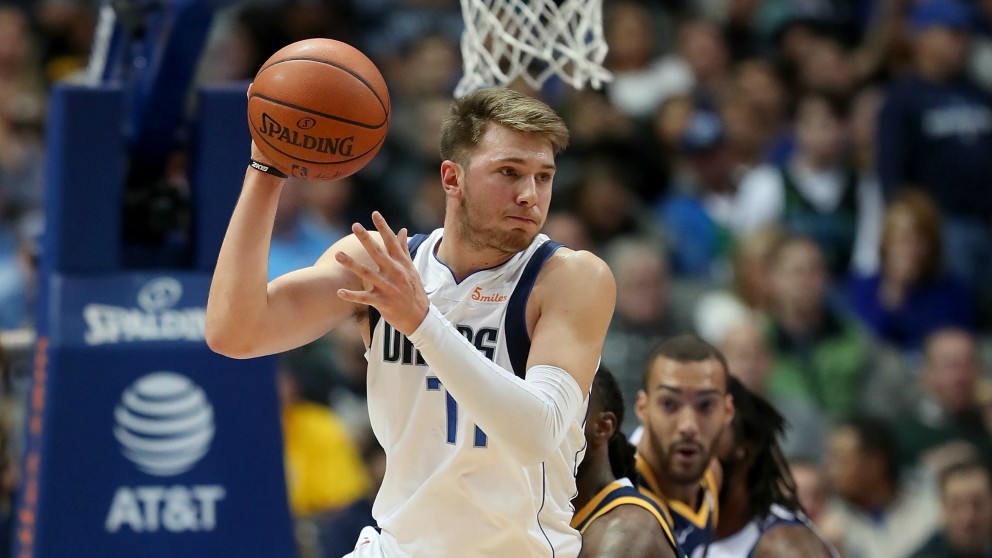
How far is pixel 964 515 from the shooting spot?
838cm

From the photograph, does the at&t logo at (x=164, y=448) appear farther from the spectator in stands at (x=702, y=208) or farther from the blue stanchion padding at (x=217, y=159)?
the spectator in stands at (x=702, y=208)

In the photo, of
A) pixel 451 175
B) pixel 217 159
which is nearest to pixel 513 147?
pixel 451 175

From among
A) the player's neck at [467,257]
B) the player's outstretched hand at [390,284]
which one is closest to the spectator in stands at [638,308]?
the player's neck at [467,257]

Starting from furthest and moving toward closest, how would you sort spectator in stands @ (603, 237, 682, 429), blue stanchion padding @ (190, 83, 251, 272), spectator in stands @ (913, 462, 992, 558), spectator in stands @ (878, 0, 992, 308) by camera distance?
spectator in stands @ (878, 0, 992, 308)
spectator in stands @ (603, 237, 682, 429)
spectator in stands @ (913, 462, 992, 558)
blue stanchion padding @ (190, 83, 251, 272)

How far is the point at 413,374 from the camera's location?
4176 millimetres

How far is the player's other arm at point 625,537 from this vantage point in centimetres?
460

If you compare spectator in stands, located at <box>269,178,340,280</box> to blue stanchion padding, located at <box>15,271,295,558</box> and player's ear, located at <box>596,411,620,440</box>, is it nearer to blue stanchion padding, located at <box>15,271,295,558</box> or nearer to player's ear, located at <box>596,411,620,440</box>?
blue stanchion padding, located at <box>15,271,295,558</box>

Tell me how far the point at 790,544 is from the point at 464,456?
73.7 inches

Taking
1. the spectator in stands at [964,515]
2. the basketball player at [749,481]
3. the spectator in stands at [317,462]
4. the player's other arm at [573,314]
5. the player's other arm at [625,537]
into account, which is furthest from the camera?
the spectator in stands at [964,515]

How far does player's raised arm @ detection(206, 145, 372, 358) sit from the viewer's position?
4012 mm

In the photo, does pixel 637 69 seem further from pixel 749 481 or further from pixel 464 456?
pixel 464 456

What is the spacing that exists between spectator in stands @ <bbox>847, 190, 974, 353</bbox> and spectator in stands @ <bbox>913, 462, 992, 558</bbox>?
1544mm

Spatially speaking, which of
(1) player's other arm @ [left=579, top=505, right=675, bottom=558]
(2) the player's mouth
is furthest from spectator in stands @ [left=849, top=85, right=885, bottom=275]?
(1) player's other arm @ [left=579, top=505, right=675, bottom=558]

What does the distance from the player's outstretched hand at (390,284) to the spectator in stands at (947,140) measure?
7391mm
